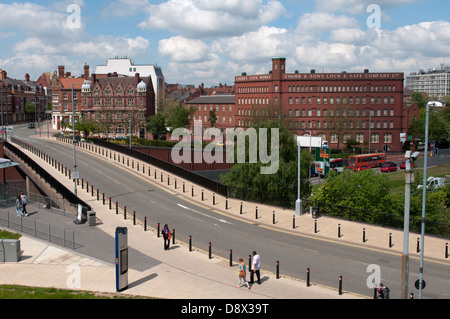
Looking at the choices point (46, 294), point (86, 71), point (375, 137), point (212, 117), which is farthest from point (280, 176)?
point (86, 71)

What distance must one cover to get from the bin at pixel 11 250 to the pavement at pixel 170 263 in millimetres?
328

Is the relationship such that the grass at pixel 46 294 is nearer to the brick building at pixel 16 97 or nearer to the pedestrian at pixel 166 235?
the pedestrian at pixel 166 235

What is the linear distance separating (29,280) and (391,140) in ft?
266

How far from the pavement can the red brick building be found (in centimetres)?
5935

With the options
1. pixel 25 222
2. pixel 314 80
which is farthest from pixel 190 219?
pixel 314 80

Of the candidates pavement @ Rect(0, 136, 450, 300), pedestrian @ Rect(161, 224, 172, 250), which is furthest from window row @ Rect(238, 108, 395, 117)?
pedestrian @ Rect(161, 224, 172, 250)

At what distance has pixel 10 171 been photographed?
173 feet

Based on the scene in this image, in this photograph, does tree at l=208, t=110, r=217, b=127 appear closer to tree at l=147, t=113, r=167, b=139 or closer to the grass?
tree at l=147, t=113, r=167, b=139

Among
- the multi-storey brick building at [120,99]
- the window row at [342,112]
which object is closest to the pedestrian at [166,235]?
the window row at [342,112]

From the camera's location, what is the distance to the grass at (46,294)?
46.8 feet

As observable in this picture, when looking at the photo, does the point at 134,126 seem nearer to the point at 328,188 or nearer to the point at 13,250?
the point at 328,188
